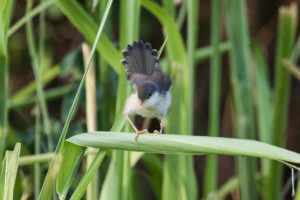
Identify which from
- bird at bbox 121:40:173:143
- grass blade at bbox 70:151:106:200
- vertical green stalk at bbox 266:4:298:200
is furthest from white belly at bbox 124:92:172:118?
vertical green stalk at bbox 266:4:298:200

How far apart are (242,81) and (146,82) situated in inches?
17.0

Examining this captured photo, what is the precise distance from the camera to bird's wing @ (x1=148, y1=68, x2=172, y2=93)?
1.23m

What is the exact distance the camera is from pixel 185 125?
1395mm

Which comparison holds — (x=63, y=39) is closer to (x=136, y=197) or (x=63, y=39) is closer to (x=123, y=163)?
(x=136, y=197)

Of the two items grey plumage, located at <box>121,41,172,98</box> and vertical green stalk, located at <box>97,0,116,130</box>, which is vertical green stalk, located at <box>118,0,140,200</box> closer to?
grey plumage, located at <box>121,41,172,98</box>

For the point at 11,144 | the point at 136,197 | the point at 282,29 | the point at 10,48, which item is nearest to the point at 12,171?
the point at 11,144

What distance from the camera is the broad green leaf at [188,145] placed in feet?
2.77

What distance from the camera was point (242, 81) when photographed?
158 cm

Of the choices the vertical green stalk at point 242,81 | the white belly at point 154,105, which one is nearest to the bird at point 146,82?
the white belly at point 154,105

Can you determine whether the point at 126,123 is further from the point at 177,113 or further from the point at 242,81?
the point at 242,81

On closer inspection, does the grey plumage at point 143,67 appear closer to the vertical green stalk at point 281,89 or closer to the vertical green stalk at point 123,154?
the vertical green stalk at point 123,154

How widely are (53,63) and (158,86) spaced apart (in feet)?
6.14

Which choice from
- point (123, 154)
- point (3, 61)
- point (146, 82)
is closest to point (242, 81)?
point (146, 82)

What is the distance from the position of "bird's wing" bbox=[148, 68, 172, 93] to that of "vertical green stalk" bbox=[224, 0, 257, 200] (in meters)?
0.38
